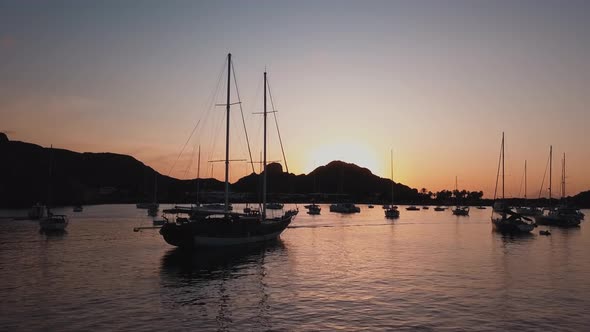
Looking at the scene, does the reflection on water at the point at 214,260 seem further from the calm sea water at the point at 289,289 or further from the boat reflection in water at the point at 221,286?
the calm sea water at the point at 289,289

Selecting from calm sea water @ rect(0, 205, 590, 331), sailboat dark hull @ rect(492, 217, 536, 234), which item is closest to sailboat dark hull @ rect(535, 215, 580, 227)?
sailboat dark hull @ rect(492, 217, 536, 234)

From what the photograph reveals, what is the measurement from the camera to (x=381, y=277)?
36.5 meters

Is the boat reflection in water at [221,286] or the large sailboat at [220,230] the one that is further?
the large sailboat at [220,230]

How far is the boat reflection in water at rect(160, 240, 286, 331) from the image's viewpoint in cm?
2359

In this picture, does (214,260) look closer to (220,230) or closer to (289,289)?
(220,230)

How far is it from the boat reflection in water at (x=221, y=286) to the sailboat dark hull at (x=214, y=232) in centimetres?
109

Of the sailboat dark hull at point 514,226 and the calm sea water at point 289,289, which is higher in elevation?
the sailboat dark hull at point 514,226

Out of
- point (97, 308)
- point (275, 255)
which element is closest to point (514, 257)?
point (275, 255)

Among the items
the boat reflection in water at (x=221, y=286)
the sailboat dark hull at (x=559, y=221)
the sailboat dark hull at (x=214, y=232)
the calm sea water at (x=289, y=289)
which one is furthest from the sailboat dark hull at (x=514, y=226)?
the boat reflection in water at (x=221, y=286)

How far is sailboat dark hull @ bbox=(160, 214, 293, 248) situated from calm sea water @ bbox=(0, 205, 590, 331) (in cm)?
149

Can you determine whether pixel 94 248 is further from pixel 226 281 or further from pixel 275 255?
pixel 226 281

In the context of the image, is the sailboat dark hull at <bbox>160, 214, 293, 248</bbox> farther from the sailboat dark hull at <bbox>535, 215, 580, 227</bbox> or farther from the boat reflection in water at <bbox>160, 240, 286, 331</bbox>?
the sailboat dark hull at <bbox>535, 215, 580, 227</bbox>

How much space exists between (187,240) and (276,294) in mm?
21751

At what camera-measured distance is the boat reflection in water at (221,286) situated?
23.6 meters
